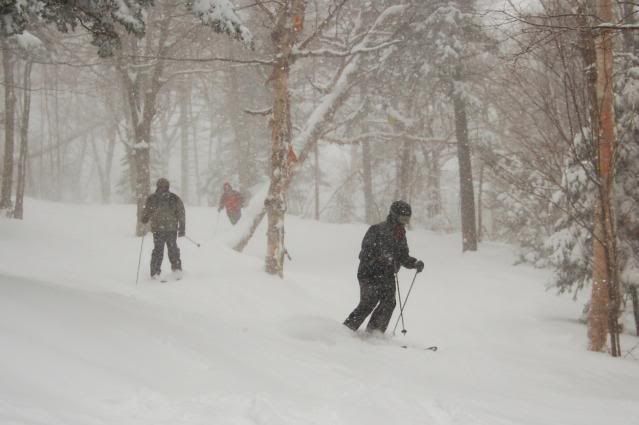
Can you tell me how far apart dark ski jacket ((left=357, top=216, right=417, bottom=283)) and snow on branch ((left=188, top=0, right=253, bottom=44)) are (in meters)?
3.31

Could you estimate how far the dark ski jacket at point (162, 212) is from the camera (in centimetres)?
1005

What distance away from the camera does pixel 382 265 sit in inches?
272

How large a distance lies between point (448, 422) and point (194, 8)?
5.83 metres

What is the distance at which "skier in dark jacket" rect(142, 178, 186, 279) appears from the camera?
10.1 m

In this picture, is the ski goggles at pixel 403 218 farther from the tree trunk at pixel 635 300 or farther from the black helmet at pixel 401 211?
the tree trunk at pixel 635 300

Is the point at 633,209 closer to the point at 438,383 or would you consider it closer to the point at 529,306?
the point at 529,306

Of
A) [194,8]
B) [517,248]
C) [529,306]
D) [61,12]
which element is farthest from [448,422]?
[517,248]

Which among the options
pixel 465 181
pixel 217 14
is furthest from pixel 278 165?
pixel 465 181

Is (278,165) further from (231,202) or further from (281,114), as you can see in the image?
(231,202)

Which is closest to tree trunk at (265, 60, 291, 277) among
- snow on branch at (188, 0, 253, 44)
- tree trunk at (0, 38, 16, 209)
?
snow on branch at (188, 0, 253, 44)

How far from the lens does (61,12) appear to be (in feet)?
22.0

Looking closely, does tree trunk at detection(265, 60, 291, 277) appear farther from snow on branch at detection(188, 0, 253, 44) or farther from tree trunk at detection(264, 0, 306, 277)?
snow on branch at detection(188, 0, 253, 44)

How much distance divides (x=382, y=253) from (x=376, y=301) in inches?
25.9

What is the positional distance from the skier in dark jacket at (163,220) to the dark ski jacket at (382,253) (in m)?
4.58
